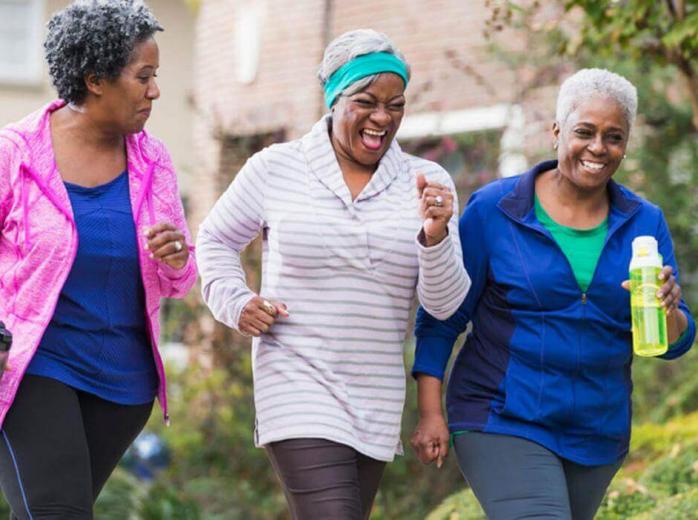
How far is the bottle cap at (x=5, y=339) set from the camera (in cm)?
425

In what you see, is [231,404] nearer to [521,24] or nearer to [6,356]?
[521,24]

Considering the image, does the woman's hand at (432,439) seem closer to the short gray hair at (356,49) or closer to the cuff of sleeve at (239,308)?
the cuff of sleeve at (239,308)

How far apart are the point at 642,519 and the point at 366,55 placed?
2.15 m

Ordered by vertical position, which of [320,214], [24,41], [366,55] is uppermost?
[24,41]

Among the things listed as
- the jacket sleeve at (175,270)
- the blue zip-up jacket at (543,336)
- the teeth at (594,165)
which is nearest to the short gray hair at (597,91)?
the teeth at (594,165)

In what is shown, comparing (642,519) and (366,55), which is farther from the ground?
Answer: (366,55)

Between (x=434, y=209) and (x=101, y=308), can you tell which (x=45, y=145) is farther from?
(x=434, y=209)

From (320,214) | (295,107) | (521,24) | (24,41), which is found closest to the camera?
(320,214)

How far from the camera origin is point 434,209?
4414 millimetres

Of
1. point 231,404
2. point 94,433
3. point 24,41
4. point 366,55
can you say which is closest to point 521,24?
point 231,404

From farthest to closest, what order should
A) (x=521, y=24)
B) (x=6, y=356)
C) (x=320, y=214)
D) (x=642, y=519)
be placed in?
1. (x=521, y=24)
2. (x=642, y=519)
3. (x=320, y=214)
4. (x=6, y=356)

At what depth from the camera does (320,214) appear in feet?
15.1

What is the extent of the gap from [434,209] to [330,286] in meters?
0.42

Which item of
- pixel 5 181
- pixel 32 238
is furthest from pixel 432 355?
pixel 5 181
